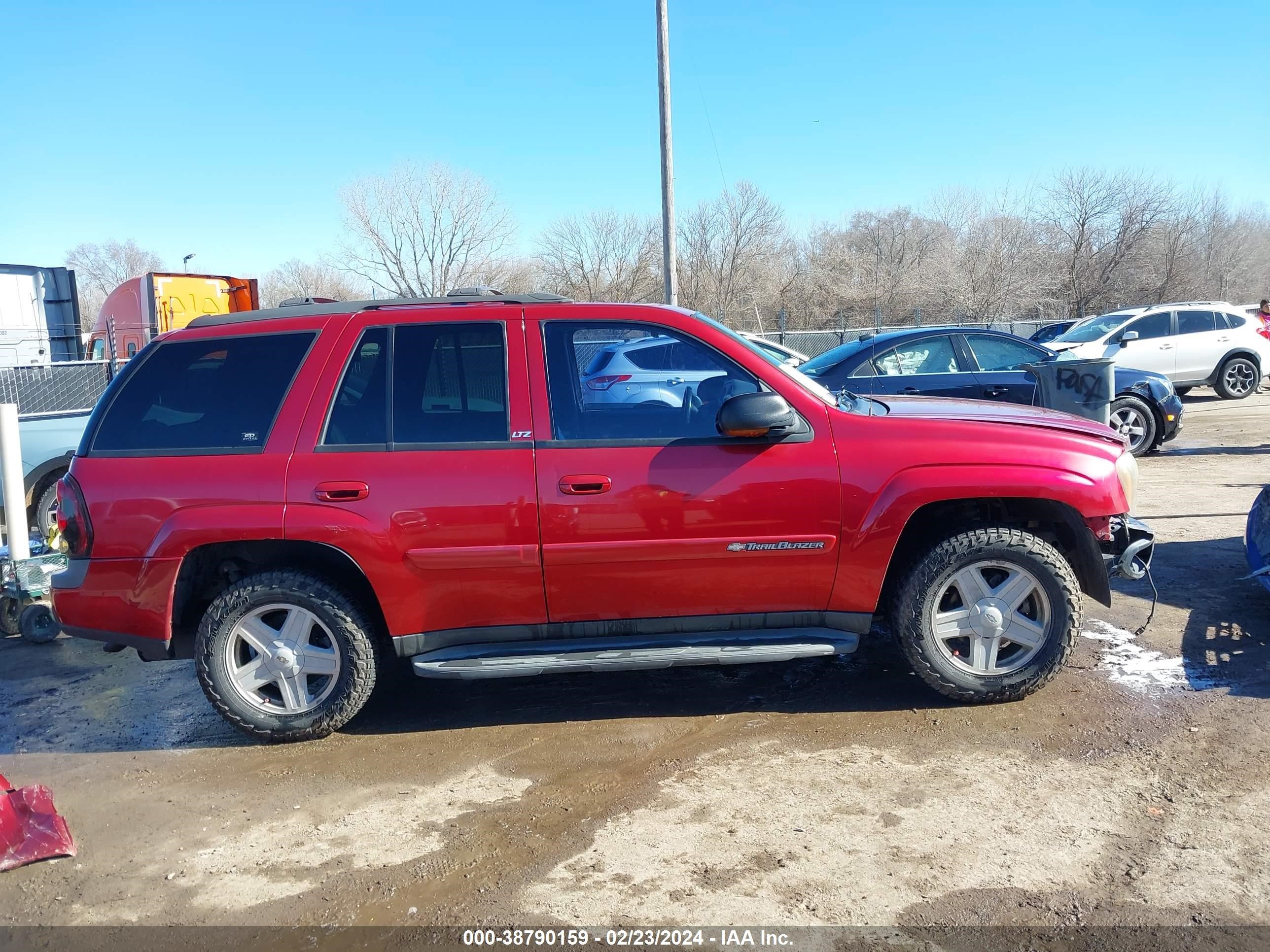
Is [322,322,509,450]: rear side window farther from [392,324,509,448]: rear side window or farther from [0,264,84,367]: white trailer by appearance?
[0,264,84,367]: white trailer

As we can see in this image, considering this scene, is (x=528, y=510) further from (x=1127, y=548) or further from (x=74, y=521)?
(x=1127, y=548)

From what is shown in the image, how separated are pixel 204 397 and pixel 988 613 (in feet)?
12.1

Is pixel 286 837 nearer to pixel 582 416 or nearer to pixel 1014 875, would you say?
pixel 582 416

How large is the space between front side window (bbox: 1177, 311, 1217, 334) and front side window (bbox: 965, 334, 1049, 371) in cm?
830

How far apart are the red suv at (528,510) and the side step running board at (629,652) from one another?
0.01m

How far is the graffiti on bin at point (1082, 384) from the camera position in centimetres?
846

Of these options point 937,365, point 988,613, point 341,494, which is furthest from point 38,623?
point 937,365

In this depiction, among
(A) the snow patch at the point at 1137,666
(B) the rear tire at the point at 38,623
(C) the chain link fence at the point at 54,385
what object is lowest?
(A) the snow patch at the point at 1137,666

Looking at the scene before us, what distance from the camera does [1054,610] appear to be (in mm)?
4246

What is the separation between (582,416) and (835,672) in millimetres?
1975

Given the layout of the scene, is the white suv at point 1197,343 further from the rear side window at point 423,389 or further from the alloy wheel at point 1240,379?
the rear side window at point 423,389

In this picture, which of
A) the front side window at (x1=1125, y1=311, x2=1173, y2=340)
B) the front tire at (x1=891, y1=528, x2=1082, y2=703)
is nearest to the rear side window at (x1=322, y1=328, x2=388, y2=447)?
the front tire at (x1=891, y1=528, x2=1082, y2=703)

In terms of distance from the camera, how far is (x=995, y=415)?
4488mm

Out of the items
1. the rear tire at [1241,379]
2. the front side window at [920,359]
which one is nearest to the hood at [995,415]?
the front side window at [920,359]
